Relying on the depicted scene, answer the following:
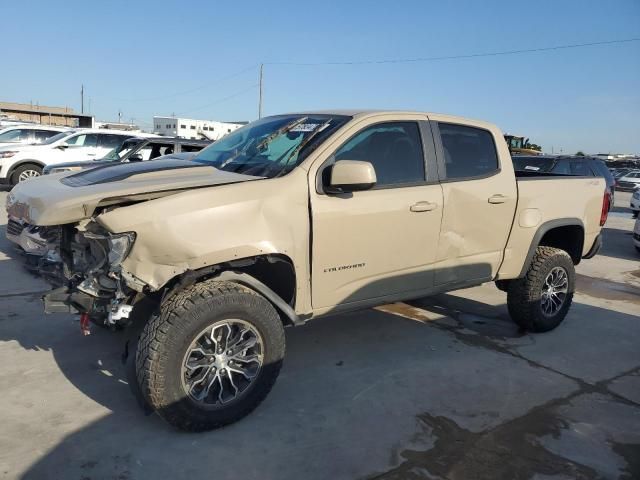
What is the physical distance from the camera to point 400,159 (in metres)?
4.01

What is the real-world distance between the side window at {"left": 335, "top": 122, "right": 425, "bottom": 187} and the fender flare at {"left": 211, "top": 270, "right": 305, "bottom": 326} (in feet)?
3.37

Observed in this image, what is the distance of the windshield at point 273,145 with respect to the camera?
3.62 m

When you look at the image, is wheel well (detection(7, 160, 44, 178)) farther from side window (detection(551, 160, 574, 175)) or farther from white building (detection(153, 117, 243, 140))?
white building (detection(153, 117, 243, 140))

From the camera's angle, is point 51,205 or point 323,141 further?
point 323,141

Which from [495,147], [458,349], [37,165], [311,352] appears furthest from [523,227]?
[37,165]

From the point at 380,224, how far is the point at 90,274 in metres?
1.89

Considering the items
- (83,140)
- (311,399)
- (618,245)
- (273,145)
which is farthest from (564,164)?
(83,140)

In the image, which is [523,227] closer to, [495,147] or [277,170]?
[495,147]

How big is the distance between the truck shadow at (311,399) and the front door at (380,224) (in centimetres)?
69

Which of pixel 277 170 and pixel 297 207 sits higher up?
pixel 277 170

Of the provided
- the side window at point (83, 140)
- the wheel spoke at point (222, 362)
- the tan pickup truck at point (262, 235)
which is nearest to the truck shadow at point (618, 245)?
the tan pickup truck at point (262, 235)

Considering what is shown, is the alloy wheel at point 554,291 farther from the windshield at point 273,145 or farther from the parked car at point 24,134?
the parked car at point 24,134

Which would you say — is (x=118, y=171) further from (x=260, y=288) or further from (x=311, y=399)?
Answer: (x=311, y=399)

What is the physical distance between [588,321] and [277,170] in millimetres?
4171
